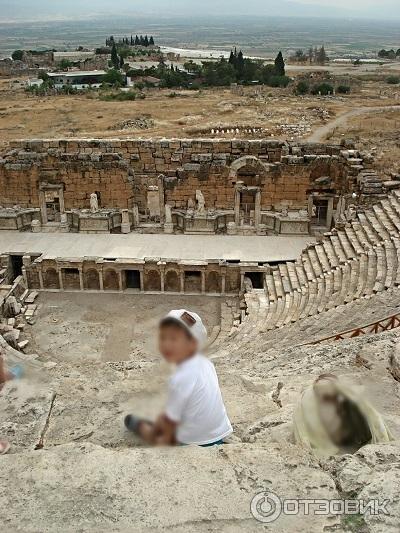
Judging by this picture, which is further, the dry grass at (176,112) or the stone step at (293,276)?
the dry grass at (176,112)

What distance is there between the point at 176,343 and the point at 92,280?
44.1 ft

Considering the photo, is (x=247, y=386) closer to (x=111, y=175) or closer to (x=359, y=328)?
(x=359, y=328)

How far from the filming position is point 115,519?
9.81 ft

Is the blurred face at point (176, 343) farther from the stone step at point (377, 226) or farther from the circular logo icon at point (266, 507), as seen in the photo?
the stone step at point (377, 226)

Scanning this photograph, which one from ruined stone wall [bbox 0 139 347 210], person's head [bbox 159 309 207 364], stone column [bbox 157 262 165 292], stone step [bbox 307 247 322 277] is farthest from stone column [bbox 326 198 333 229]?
person's head [bbox 159 309 207 364]

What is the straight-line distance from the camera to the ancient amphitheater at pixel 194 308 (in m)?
3.21

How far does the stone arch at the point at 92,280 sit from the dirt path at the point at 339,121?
21873mm

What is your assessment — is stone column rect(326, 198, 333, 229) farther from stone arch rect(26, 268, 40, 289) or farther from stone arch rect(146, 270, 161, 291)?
stone arch rect(26, 268, 40, 289)

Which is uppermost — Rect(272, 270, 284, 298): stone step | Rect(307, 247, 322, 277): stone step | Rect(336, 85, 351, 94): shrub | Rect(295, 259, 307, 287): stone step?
Rect(307, 247, 322, 277): stone step

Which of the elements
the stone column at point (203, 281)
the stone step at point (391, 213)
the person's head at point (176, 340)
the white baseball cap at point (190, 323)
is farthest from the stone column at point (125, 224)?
the person's head at point (176, 340)

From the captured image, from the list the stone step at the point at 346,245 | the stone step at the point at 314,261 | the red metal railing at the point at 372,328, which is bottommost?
the stone step at the point at 314,261

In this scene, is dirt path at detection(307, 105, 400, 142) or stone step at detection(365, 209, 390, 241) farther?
dirt path at detection(307, 105, 400, 142)

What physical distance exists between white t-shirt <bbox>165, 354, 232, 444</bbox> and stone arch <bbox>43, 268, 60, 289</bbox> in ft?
44.2

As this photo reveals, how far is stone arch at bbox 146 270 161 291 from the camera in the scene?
16734 millimetres
